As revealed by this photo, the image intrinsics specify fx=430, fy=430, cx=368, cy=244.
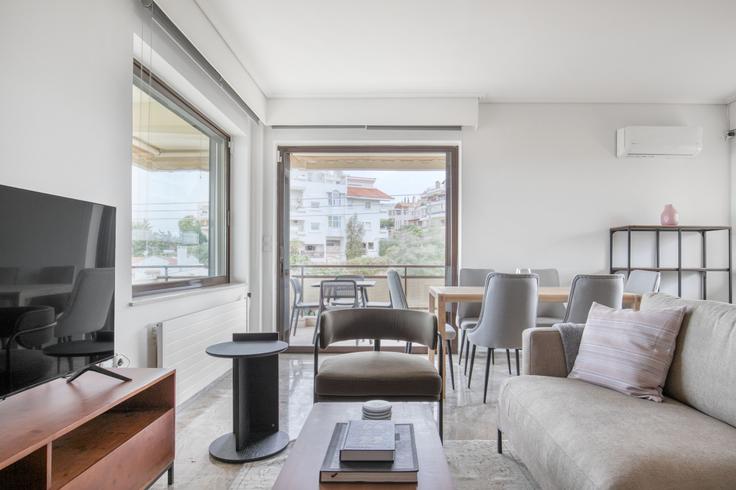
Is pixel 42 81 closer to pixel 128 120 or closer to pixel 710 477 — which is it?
pixel 128 120

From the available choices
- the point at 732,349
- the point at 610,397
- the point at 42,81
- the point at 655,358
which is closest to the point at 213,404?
the point at 42,81

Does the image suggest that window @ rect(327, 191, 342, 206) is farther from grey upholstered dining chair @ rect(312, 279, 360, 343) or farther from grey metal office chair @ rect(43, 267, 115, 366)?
grey metal office chair @ rect(43, 267, 115, 366)

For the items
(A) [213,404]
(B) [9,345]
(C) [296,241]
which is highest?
(C) [296,241]

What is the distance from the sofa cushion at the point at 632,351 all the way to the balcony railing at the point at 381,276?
10.4 ft

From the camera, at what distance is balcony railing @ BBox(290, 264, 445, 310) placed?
5.20 metres

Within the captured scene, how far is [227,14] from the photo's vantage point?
2.88 meters

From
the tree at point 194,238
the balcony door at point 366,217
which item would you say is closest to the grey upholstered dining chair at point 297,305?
the balcony door at point 366,217

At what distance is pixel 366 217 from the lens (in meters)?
5.00

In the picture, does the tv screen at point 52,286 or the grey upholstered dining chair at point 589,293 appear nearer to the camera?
the tv screen at point 52,286

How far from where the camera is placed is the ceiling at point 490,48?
2.80m

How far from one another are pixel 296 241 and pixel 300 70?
1941 millimetres

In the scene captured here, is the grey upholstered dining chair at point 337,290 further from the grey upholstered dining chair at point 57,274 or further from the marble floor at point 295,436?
the grey upholstered dining chair at point 57,274

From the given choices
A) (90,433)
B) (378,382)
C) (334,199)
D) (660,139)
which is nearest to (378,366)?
(378,382)

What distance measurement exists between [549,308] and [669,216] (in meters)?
1.58
